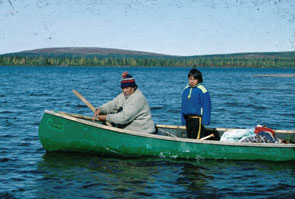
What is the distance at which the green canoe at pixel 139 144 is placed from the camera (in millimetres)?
9500

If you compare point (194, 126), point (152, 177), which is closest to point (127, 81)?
point (194, 126)

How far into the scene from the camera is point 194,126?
9.63m

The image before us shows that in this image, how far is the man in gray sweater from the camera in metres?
9.28

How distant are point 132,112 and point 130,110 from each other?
75 millimetres

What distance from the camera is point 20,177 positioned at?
8.41 meters

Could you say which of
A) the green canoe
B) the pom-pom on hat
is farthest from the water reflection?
the pom-pom on hat

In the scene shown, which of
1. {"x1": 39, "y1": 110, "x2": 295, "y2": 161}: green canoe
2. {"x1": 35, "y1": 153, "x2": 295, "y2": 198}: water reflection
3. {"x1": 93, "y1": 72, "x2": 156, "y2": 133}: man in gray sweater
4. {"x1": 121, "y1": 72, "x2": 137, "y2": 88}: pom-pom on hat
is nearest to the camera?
{"x1": 35, "y1": 153, "x2": 295, "y2": 198}: water reflection

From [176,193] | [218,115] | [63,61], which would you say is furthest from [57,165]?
[63,61]

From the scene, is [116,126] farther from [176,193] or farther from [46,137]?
[176,193]

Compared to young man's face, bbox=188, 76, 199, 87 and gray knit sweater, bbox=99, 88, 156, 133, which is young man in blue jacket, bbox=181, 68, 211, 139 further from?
gray knit sweater, bbox=99, 88, 156, 133

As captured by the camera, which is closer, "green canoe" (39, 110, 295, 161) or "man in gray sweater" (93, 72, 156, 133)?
"man in gray sweater" (93, 72, 156, 133)

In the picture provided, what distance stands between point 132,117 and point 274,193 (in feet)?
10.9

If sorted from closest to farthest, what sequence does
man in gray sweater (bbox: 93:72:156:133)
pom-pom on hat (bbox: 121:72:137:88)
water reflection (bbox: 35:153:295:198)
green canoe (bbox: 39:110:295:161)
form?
water reflection (bbox: 35:153:295:198) < pom-pom on hat (bbox: 121:72:137:88) < man in gray sweater (bbox: 93:72:156:133) < green canoe (bbox: 39:110:295:161)

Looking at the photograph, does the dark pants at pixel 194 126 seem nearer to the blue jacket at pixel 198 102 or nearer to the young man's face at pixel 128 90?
the blue jacket at pixel 198 102
